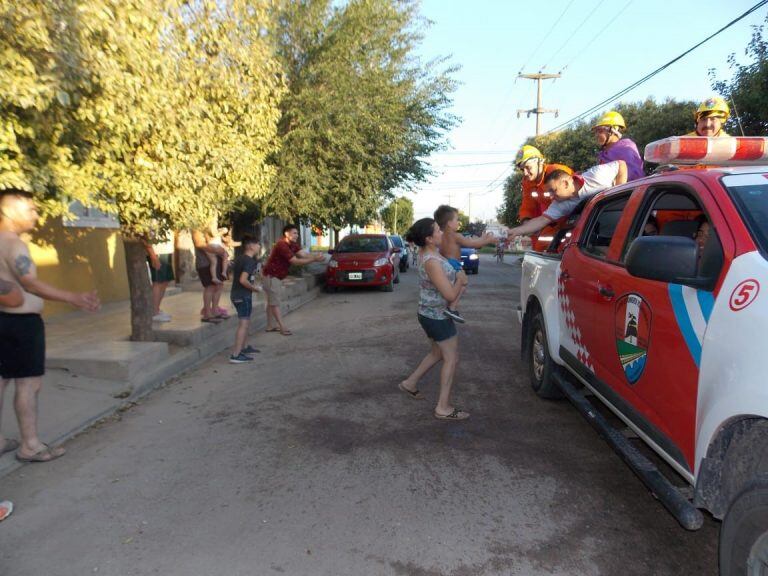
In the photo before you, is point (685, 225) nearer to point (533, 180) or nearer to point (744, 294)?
point (744, 294)

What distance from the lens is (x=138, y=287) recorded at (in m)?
6.48

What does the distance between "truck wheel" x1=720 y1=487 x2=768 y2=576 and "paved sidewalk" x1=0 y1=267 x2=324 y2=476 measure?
4.28 metres

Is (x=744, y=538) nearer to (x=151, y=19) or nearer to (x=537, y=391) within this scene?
(x=537, y=391)

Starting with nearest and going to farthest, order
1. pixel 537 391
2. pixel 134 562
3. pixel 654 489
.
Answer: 1. pixel 654 489
2. pixel 134 562
3. pixel 537 391

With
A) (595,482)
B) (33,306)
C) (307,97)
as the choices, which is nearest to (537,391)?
(595,482)

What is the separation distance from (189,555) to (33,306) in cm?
209

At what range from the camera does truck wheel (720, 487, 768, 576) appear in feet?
5.76

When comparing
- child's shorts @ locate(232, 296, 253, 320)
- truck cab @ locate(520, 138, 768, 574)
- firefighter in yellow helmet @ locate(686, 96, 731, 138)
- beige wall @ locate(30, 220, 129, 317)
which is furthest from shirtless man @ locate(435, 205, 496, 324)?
beige wall @ locate(30, 220, 129, 317)

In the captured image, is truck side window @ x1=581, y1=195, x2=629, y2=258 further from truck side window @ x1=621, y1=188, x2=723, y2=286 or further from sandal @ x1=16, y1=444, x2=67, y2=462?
sandal @ x1=16, y1=444, x2=67, y2=462

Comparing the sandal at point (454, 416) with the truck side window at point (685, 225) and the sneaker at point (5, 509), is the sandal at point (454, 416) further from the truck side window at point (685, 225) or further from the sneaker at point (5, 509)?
the sneaker at point (5, 509)

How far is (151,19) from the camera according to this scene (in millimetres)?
4375

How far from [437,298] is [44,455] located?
10.5ft

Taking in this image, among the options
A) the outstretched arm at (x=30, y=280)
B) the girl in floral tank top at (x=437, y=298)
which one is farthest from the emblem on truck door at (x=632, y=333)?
the outstretched arm at (x=30, y=280)

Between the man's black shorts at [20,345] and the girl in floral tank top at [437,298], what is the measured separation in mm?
2837
